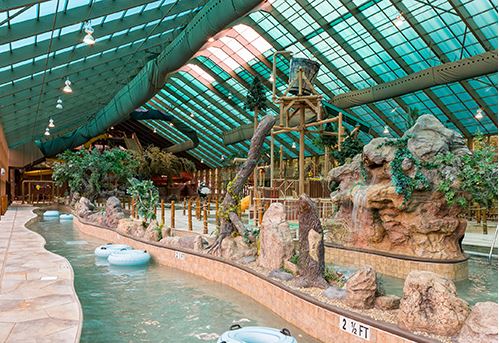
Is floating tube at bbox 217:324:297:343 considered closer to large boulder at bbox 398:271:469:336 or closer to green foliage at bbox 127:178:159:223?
large boulder at bbox 398:271:469:336

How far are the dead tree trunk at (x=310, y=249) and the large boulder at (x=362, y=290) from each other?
0.91m

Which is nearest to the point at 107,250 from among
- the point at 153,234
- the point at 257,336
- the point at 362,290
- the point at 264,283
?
the point at 153,234

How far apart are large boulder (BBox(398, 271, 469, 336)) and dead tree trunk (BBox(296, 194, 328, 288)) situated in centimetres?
182

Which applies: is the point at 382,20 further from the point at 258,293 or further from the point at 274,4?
the point at 258,293

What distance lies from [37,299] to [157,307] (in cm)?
197

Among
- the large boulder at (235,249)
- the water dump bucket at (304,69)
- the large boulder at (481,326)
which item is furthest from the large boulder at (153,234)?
the large boulder at (481,326)

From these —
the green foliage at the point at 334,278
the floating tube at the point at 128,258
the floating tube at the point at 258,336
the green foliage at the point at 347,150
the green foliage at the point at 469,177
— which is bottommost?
the floating tube at the point at 128,258

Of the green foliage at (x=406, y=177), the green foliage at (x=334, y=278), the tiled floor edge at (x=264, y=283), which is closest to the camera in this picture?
the tiled floor edge at (x=264, y=283)

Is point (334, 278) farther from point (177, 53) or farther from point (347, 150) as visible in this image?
point (177, 53)

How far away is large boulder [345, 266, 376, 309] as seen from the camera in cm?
530

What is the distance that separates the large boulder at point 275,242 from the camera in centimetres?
756

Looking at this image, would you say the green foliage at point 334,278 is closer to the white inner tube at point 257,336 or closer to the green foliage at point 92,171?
the white inner tube at point 257,336

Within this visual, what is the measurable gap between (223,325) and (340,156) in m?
10.3

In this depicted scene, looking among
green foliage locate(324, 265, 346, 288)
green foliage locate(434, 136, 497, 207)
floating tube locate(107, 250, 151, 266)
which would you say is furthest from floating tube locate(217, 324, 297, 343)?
floating tube locate(107, 250, 151, 266)
